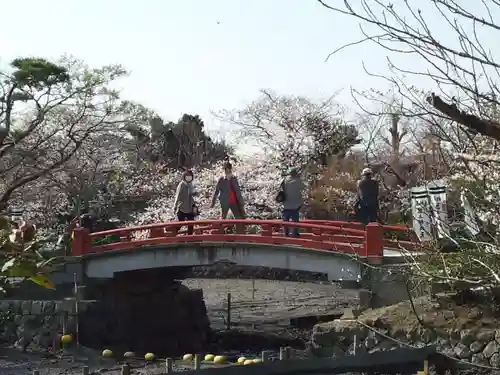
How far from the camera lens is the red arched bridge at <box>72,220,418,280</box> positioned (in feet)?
48.6

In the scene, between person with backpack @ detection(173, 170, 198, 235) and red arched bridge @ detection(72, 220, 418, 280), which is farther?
person with backpack @ detection(173, 170, 198, 235)

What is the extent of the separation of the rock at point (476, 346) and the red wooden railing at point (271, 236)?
2448 mm

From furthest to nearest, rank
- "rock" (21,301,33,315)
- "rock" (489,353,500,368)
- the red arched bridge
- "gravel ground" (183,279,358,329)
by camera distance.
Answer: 1. "gravel ground" (183,279,358,329)
2. "rock" (21,301,33,315)
3. the red arched bridge
4. "rock" (489,353,500,368)

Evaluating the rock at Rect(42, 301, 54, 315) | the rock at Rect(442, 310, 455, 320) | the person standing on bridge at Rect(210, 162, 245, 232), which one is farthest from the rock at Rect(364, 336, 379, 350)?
the rock at Rect(42, 301, 54, 315)

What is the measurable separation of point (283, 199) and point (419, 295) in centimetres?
341

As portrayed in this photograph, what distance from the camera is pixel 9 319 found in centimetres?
1677

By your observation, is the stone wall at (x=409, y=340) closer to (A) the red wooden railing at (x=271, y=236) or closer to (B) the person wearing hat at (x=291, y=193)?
(A) the red wooden railing at (x=271, y=236)

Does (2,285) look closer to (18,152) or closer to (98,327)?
(98,327)

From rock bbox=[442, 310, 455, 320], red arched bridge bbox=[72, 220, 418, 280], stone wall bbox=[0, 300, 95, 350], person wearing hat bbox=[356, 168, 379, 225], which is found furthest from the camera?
stone wall bbox=[0, 300, 95, 350]

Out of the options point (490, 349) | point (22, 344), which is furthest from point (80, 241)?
point (490, 349)

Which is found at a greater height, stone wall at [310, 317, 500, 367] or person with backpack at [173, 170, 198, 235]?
person with backpack at [173, 170, 198, 235]

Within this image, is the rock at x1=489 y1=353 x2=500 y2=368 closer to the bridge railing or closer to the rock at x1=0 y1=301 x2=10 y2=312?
the bridge railing

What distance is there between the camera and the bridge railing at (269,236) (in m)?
→ 14.1

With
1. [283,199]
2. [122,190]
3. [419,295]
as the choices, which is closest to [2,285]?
[419,295]
